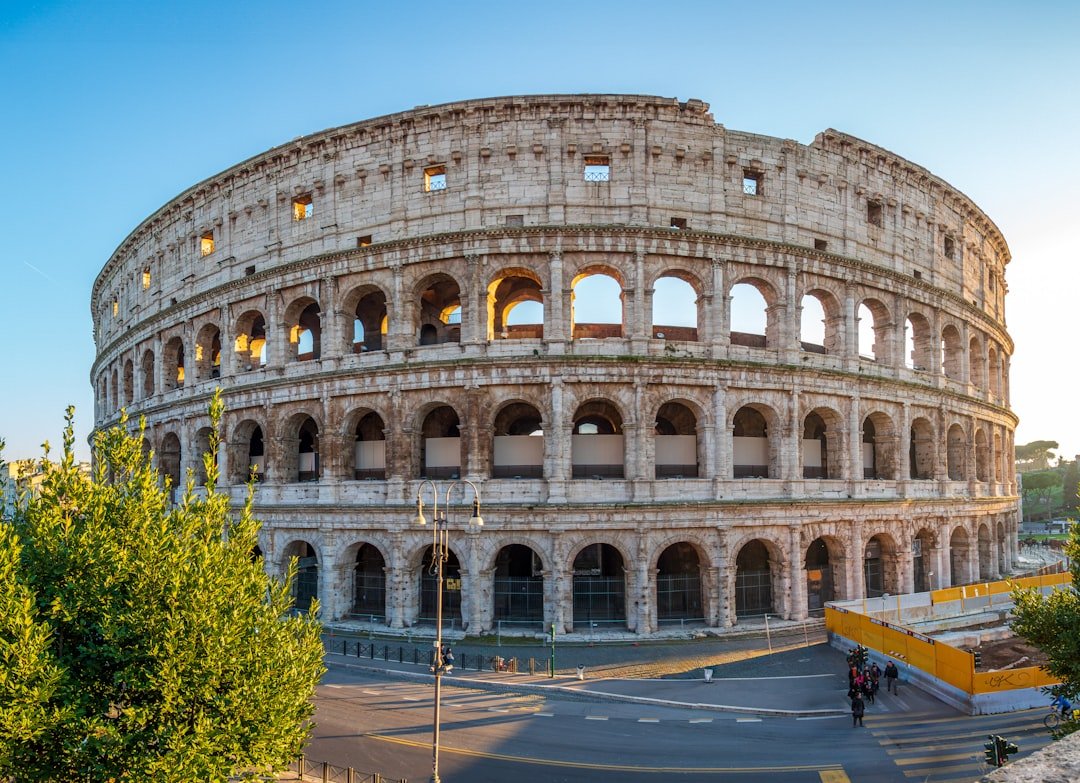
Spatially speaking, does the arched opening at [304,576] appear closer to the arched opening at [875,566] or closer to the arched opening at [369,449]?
the arched opening at [369,449]

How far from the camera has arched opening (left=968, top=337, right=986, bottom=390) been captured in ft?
124

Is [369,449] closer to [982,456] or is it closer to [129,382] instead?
[129,382]

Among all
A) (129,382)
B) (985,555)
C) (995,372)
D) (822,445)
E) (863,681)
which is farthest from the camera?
(129,382)

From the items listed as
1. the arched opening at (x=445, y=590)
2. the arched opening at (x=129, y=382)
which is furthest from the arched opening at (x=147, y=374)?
the arched opening at (x=445, y=590)

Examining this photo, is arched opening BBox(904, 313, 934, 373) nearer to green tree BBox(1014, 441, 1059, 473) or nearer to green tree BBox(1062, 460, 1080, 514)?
green tree BBox(1062, 460, 1080, 514)

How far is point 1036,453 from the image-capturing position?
129250mm

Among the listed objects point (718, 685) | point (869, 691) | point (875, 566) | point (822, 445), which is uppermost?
point (822, 445)

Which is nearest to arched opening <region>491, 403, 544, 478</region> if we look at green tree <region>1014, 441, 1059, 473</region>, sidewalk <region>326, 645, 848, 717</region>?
sidewalk <region>326, 645, 848, 717</region>

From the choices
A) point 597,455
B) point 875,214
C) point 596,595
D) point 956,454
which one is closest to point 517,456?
point 597,455

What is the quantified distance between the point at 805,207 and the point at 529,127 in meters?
13.0

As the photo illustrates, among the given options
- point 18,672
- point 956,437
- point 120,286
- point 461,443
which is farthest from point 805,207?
point 120,286

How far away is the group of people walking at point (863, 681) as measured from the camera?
58.1 feet

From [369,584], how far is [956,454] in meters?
31.5

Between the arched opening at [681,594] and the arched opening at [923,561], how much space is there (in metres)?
12.1
